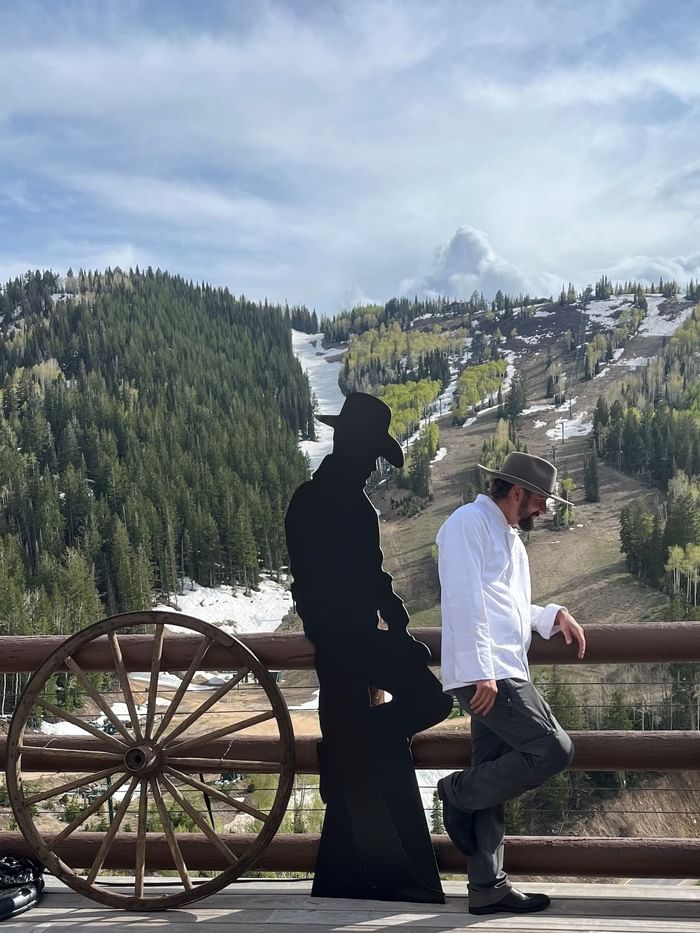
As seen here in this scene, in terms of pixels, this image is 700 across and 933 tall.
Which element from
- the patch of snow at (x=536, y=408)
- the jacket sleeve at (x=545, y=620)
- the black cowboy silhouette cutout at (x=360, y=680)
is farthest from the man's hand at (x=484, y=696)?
the patch of snow at (x=536, y=408)

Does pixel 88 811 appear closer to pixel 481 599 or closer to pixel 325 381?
pixel 481 599

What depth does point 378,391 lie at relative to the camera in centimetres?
15175

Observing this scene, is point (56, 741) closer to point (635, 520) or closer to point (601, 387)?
point (635, 520)

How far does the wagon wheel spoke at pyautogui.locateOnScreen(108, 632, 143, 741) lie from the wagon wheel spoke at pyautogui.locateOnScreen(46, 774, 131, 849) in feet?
0.67

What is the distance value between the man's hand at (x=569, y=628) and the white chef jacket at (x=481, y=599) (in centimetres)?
19

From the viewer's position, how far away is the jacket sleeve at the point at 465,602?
10.9ft

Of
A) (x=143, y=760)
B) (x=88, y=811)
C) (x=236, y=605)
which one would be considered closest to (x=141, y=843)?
(x=88, y=811)

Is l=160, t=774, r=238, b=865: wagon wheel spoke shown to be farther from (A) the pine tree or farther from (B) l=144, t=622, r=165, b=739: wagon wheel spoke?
(A) the pine tree

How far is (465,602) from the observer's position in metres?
3.35

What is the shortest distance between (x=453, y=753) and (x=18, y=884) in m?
1.95

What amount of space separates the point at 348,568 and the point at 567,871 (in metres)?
1.62

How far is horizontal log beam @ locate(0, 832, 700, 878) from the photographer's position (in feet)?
12.5

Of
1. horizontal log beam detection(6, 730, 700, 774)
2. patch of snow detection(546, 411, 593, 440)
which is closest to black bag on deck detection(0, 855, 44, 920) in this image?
horizontal log beam detection(6, 730, 700, 774)

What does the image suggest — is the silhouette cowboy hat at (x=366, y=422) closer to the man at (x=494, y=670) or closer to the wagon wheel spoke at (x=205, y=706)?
the man at (x=494, y=670)
